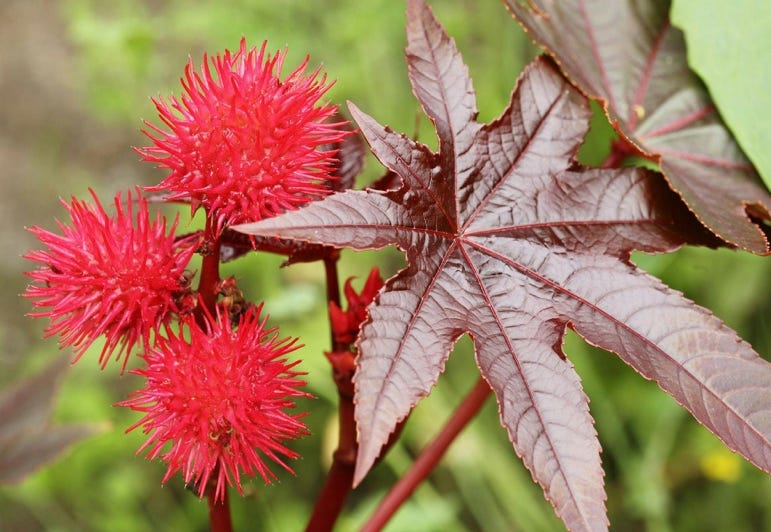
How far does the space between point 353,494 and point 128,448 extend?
766 millimetres

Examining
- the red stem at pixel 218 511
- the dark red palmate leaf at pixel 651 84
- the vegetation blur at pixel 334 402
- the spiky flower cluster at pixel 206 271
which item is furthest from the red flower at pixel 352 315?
the vegetation blur at pixel 334 402

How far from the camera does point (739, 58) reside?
1133 millimetres

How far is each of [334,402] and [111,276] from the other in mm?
1573

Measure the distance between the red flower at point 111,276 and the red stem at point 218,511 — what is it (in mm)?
203

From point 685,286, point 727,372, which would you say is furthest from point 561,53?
→ point 685,286

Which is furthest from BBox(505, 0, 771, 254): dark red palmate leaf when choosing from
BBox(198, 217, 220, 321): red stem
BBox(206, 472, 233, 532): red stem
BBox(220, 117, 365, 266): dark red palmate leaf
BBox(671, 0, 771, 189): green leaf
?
BBox(206, 472, 233, 532): red stem

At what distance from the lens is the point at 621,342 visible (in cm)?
93

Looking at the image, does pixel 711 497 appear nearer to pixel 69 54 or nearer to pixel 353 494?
pixel 353 494

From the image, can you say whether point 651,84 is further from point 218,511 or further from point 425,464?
point 218,511

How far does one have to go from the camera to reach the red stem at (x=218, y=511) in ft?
3.10

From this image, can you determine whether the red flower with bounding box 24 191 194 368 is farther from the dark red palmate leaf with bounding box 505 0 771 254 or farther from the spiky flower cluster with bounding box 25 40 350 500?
the dark red palmate leaf with bounding box 505 0 771 254

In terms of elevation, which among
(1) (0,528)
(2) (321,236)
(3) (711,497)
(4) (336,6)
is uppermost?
(4) (336,6)

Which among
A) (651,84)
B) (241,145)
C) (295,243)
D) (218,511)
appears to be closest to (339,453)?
(218,511)

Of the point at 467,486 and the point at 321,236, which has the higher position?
the point at 321,236
